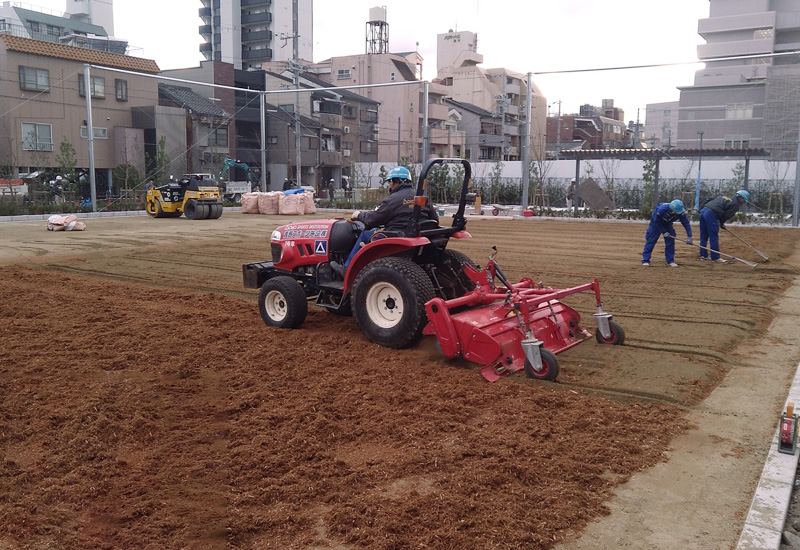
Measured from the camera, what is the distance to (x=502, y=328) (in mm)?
5488

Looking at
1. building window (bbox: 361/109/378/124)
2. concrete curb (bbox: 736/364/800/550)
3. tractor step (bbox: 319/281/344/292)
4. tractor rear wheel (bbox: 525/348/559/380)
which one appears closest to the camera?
concrete curb (bbox: 736/364/800/550)

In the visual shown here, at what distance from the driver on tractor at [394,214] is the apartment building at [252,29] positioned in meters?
60.0

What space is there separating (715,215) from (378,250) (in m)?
8.34

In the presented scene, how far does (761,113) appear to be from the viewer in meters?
34.4

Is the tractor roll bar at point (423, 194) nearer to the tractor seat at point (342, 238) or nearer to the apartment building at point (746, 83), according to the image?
the tractor seat at point (342, 238)

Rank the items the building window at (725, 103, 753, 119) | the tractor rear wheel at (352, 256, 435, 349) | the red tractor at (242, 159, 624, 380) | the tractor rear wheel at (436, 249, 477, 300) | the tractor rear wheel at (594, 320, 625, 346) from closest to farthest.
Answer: the red tractor at (242, 159, 624, 380), the tractor rear wheel at (352, 256, 435, 349), the tractor rear wheel at (594, 320, 625, 346), the tractor rear wheel at (436, 249, 477, 300), the building window at (725, 103, 753, 119)

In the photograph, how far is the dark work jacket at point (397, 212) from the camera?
242 inches

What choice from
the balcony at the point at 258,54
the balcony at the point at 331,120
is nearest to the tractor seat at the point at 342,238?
the balcony at the point at 331,120

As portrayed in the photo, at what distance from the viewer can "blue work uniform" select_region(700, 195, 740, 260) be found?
40.0ft

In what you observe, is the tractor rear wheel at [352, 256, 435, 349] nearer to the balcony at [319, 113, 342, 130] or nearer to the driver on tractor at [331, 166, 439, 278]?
the driver on tractor at [331, 166, 439, 278]

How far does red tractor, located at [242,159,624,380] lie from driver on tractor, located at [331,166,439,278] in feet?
0.32

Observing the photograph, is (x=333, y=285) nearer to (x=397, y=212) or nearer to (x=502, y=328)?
(x=397, y=212)

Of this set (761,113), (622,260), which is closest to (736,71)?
(761,113)

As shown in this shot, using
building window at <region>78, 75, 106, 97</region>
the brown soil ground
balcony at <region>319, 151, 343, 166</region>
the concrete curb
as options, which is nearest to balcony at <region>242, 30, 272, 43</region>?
balcony at <region>319, 151, 343, 166</region>
